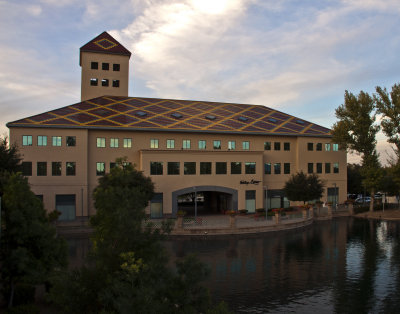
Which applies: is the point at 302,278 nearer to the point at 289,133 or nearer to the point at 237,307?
the point at 237,307

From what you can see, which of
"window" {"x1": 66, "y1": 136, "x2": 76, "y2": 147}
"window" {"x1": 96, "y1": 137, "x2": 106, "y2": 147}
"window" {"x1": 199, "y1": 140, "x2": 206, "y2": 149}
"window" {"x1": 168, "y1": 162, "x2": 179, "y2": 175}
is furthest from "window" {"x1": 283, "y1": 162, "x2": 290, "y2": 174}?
"window" {"x1": 66, "y1": 136, "x2": 76, "y2": 147}

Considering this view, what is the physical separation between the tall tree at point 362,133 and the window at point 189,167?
20.0 m

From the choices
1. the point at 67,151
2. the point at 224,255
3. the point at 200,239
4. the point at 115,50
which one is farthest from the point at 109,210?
the point at 115,50

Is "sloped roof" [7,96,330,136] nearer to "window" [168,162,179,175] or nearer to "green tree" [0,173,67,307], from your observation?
"window" [168,162,179,175]

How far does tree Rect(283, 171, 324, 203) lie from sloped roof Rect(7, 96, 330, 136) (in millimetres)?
7019

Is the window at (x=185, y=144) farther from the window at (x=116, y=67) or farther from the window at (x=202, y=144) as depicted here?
the window at (x=116, y=67)

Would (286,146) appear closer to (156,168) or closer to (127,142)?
(156,168)

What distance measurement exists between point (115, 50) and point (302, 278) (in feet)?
150

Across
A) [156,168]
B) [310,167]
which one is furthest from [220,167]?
[310,167]

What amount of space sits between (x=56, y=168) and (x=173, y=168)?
12710 mm

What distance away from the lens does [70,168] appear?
38.8 meters

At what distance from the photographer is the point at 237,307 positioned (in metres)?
14.9

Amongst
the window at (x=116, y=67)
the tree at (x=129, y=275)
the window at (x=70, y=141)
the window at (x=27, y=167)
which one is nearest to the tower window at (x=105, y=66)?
the window at (x=116, y=67)

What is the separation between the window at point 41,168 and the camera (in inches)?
1494
